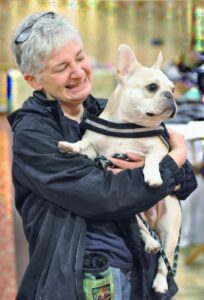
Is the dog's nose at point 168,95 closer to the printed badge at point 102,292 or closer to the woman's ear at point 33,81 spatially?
the woman's ear at point 33,81

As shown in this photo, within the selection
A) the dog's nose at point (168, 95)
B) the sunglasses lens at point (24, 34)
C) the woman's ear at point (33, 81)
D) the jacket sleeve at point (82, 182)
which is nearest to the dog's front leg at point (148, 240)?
the jacket sleeve at point (82, 182)

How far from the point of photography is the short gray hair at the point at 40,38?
1242 mm

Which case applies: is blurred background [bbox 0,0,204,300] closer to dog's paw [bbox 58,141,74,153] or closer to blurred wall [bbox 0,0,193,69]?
blurred wall [bbox 0,0,193,69]

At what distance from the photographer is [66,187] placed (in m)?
1.17

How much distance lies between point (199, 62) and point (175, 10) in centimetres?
345

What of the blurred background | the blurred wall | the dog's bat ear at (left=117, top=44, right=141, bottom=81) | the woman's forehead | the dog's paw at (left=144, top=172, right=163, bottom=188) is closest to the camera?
the dog's paw at (left=144, top=172, right=163, bottom=188)

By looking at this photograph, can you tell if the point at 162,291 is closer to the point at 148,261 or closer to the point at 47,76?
the point at 148,261

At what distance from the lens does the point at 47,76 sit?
1.29 m

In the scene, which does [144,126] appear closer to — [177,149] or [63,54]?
[177,149]

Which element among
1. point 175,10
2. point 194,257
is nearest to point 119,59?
point 194,257

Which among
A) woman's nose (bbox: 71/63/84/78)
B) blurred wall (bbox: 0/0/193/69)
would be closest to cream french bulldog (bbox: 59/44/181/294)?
woman's nose (bbox: 71/63/84/78)

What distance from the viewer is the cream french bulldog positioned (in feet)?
4.24

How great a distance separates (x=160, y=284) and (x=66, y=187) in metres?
0.40

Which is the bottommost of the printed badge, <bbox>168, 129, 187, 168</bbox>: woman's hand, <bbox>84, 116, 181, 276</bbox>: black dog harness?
the printed badge
